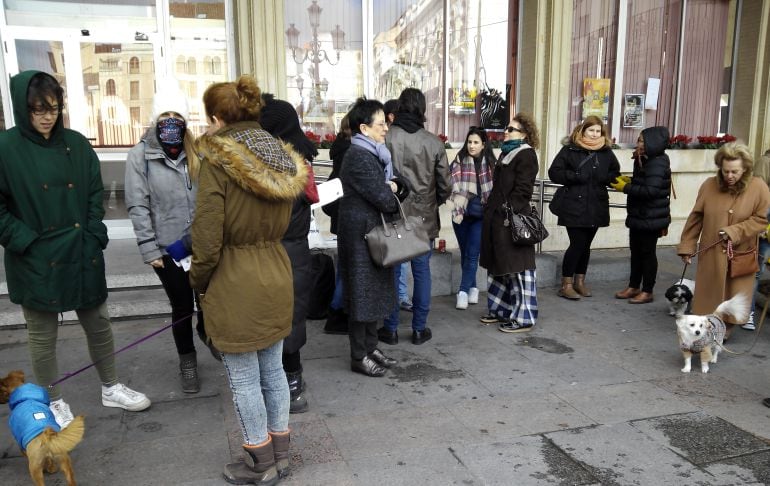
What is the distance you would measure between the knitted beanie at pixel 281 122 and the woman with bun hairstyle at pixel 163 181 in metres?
0.48

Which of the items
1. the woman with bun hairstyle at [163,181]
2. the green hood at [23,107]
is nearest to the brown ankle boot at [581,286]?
the woman with bun hairstyle at [163,181]

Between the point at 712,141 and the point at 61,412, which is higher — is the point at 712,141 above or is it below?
above

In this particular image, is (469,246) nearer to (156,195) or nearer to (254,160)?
(156,195)

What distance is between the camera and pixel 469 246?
588 centimetres

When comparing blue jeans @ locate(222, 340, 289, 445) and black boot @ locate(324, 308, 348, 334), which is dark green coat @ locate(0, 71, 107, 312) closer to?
blue jeans @ locate(222, 340, 289, 445)

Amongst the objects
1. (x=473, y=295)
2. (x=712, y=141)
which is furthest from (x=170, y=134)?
(x=712, y=141)

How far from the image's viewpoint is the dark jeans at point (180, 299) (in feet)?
12.1

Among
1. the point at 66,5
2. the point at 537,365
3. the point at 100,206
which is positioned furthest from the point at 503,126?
the point at 100,206

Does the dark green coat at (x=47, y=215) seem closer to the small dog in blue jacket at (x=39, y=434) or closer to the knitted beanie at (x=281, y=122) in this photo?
the small dog in blue jacket at (x=39, y=434)

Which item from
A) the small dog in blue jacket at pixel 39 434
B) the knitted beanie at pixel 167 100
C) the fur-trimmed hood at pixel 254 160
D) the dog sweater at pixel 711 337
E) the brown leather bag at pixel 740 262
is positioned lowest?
the dog sweater at pixel 711 337

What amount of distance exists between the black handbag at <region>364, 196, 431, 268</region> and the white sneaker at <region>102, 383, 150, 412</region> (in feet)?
5.40

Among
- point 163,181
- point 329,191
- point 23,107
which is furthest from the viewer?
point 329,191

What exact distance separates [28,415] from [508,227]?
11.9ft

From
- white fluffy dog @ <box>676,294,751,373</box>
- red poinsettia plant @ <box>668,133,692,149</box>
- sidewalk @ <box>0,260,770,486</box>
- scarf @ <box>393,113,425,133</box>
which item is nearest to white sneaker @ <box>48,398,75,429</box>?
sidewalk @ <box>0,260,770,486</box>
